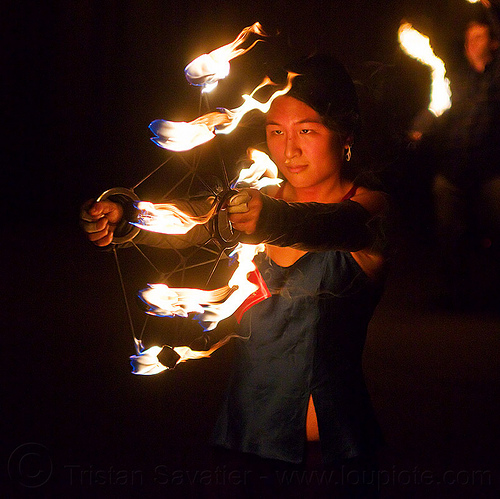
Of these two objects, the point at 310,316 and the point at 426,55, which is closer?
the point at 310,316

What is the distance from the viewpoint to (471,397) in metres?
2.78

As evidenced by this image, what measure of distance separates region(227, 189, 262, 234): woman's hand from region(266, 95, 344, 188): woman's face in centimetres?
39

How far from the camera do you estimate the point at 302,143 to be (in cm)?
150

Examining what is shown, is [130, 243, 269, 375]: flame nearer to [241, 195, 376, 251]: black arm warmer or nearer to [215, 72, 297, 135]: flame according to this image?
[241, 195, 376, 251]: black arm warmer

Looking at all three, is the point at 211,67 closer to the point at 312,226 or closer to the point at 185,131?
the point at 185,131

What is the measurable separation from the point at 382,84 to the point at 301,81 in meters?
0.32

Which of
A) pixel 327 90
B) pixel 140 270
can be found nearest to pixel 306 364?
pixel 327 90

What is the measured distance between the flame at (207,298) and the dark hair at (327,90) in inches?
15.0

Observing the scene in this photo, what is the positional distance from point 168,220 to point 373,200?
0.53 metres

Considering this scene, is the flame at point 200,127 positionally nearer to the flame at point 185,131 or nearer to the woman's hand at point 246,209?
the flame at point 185,131

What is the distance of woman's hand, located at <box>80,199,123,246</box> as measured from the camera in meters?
1.43

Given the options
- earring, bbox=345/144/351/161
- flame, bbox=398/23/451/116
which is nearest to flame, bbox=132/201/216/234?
earring, bbox=345/144/351/161

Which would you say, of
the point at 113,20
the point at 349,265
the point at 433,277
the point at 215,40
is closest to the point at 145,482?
the point at 349,265

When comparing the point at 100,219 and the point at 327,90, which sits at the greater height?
the point at 327,90
